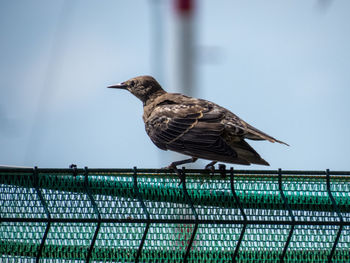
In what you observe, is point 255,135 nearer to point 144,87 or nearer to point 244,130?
point 244,130

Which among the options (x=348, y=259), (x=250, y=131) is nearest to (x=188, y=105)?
(x=250, y=131)

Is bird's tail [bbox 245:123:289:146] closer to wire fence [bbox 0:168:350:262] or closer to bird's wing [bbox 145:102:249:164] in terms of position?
bird's wing [bbox 145:102:249:164]

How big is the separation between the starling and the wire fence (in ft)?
5.58

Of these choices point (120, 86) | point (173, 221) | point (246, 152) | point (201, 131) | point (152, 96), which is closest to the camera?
point (173, 221)

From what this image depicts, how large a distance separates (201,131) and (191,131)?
13 centimetres

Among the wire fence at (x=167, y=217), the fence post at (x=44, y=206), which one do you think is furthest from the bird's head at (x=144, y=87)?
the fence post at (x=44, y=206)

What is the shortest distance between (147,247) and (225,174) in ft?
2.65

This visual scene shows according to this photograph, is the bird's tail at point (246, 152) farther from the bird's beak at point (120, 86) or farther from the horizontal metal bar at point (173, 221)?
the bird's beak at point (120, 86)

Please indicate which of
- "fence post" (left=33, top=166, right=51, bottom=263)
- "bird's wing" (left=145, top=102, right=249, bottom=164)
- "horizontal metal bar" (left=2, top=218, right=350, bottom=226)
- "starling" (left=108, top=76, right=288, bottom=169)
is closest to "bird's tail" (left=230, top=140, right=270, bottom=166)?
"starling" (left=108, top=76, right=288, bottom=169)

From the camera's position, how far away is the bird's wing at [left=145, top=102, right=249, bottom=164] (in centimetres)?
704

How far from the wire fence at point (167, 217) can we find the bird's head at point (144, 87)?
4.47m

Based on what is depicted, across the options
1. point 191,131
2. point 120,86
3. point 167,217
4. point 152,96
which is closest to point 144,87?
point 152,96

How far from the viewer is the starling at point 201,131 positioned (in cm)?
697

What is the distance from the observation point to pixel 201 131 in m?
7.43
